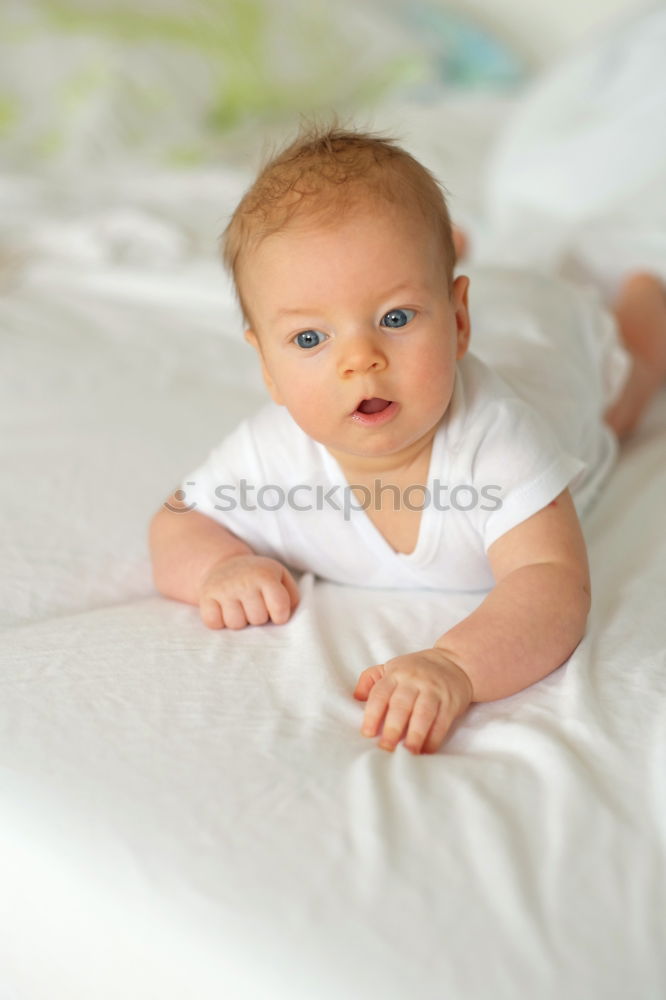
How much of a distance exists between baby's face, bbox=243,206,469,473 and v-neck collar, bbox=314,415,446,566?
0.07 metres

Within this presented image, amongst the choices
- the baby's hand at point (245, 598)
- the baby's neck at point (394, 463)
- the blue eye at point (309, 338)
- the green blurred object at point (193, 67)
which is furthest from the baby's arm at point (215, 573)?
the green blurred object at point (193, 67)

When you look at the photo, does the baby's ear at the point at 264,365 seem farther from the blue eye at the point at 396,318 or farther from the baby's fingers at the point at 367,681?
the baby's fingers at the point at 367,681

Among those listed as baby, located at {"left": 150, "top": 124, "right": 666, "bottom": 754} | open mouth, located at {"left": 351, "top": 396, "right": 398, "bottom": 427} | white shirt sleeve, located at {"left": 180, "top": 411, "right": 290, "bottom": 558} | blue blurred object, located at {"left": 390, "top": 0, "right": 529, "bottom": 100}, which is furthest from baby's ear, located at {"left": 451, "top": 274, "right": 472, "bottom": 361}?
blue blurred object, located at {"left": 390, "top": 0, "right": 529, "bottom": 100}

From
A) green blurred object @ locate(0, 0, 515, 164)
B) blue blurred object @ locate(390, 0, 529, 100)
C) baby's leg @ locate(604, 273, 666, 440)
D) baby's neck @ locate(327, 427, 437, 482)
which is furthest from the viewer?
blue blurred object @ locate(390, 0, 529, 100)

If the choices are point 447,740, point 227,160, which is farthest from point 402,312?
point 227,160

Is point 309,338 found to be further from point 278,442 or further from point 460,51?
point 460,51

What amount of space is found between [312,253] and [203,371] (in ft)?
2.09

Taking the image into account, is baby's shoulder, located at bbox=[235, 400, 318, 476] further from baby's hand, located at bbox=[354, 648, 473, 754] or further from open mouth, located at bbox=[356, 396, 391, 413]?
baby's hand, located at bbox=[354, 648, 473, 754]

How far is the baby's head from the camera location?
2.82 feet

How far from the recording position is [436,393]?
2.93 feet

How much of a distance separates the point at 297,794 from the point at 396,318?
0.39m

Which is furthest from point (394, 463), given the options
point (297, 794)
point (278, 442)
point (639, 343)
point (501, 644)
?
point (639, 343)

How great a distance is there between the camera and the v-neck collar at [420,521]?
99 centimetres

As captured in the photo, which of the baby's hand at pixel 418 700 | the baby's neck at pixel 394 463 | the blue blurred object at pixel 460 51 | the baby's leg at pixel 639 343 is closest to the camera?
the baby's hand at pixel 418 700
